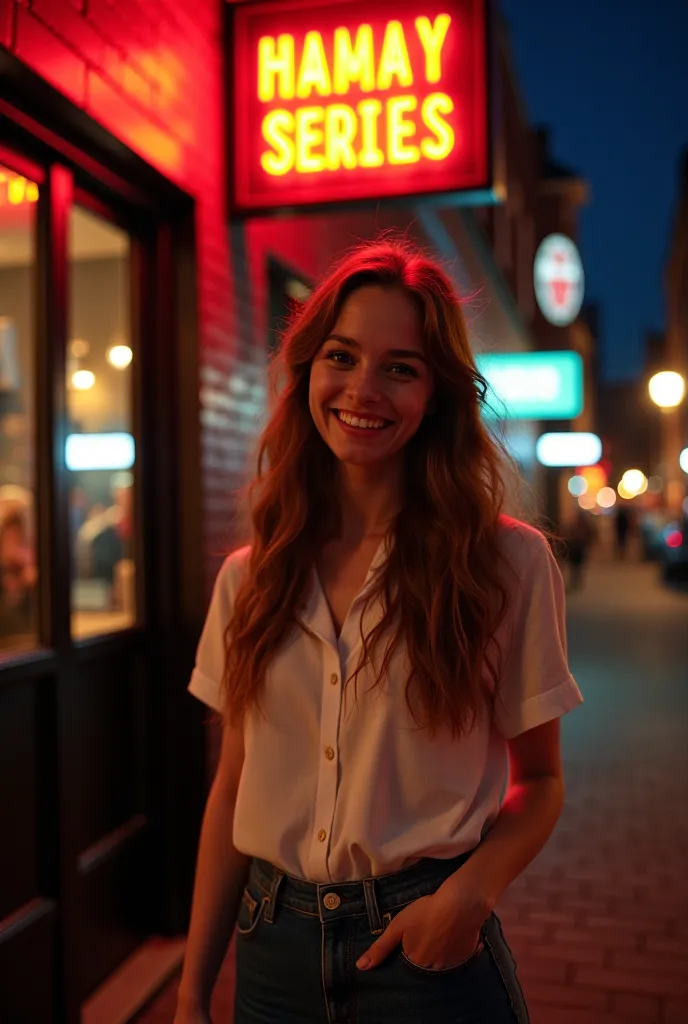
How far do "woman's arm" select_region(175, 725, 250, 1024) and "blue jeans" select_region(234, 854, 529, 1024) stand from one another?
132 mm

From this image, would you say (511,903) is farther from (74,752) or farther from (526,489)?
(526,489)

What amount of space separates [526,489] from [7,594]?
3587 mm

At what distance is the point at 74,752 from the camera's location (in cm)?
337

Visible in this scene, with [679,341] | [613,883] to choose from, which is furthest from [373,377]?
[679,341]

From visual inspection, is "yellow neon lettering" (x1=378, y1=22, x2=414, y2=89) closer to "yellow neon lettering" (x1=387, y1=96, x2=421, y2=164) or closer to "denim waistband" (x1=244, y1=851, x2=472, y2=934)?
"yellow neon lettering" (x1=387, y1=96, x2=421, y2=164)

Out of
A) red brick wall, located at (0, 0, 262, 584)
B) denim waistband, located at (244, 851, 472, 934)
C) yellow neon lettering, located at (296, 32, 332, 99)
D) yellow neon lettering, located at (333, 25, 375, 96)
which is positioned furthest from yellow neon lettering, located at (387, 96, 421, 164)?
denim waistband, located at (244, 851, 472, 934)

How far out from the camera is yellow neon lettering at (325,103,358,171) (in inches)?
161

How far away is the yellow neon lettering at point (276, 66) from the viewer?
13.5ft

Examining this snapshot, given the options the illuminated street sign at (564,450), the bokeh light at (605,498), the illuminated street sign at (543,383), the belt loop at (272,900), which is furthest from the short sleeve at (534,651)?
the bokeh light at (605,498)

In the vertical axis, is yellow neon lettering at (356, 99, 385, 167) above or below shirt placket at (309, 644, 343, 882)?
above

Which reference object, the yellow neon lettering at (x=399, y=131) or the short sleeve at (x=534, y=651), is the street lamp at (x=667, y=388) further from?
the short sleeve at (x=534, y=651)

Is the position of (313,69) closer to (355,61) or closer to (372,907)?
(355,61)

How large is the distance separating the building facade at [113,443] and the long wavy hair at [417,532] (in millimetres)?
615

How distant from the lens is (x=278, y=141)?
418 cm
